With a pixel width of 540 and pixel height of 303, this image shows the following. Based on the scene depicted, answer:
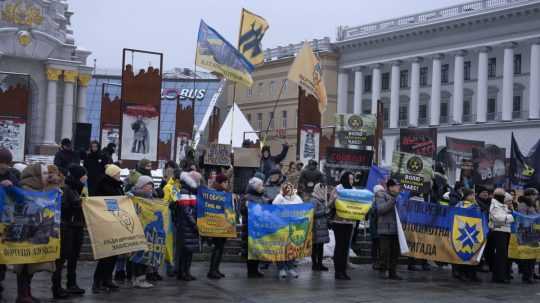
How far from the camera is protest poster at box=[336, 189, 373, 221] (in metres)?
16.2

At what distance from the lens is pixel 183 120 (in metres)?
36.6

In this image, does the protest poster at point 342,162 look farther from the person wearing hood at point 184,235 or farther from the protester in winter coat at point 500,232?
the person wearing hood at point 184,235

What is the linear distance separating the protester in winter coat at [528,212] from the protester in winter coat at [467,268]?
880mm

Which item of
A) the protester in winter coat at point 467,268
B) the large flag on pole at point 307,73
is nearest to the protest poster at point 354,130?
the large flag on pole at point 307,73

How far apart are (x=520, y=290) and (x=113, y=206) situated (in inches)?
275

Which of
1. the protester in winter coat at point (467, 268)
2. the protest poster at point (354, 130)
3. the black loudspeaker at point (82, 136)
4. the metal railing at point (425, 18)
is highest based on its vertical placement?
the metal railing at point (425, 18)

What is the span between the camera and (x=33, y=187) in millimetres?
11648

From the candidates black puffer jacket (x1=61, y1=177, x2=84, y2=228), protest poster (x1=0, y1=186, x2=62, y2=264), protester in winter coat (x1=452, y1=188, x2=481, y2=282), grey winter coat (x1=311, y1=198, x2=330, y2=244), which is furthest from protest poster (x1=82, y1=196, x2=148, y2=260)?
protester in winter coat (x1=452, y1=188, x2=481, y2=282)

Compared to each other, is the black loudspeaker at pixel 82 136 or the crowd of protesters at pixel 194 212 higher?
the black loudspeaker at pixel 82 136

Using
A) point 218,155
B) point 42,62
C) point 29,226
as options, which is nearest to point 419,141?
point 218,155

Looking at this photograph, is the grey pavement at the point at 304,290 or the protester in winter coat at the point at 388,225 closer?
the grey pavement at the point at 304,290

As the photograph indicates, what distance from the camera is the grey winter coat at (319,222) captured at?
16.9m

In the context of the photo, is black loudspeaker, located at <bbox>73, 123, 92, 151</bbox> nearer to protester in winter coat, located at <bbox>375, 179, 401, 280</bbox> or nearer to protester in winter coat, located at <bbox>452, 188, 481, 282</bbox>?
protester in winter coat, located at <bbox>375, 179, 401, 280</bbox>

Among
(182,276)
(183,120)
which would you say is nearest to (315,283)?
(182,276)
